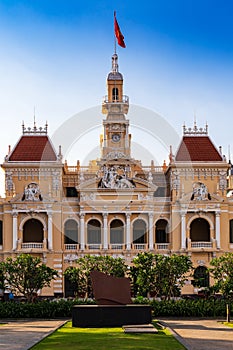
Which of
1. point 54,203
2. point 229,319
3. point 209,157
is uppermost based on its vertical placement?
point 209,157

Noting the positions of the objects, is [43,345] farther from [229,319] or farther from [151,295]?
[151,295]

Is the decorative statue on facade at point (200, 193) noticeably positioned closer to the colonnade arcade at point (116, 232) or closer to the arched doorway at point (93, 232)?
the colonnade arcade at point (116, 232)

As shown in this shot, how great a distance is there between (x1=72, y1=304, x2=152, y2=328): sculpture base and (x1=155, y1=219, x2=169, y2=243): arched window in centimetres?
3088

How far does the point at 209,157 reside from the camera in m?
66.6

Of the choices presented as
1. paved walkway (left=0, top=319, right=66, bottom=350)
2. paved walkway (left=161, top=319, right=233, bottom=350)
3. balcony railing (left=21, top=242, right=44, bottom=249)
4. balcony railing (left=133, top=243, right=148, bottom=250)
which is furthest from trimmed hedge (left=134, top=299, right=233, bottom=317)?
balcony railing (left=21, top=242, right=44, bottom=249)

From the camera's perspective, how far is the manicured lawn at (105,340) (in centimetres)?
2616

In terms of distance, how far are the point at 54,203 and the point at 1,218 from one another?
5.02 meters

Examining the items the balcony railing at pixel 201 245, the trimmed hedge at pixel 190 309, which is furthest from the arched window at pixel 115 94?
the trimmed hedge at pixel 190 309

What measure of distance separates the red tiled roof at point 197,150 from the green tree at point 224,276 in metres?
16.4

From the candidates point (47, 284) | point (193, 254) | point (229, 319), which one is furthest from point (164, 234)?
point (229, 319)

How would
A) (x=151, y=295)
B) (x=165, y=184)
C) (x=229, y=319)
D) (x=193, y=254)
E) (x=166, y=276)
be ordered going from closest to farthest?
(x=229, y=319)
(x=166, y=276)
(x=151, y=295)
(x=193, y=254)
(x=165, y=184)

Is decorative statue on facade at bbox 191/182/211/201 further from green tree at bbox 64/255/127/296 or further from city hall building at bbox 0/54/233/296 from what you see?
green tree at bbox 64/255/127/296

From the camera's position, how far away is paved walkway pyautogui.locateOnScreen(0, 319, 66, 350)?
27609mm

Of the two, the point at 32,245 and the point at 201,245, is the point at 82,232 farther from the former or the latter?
the point at 201,245
